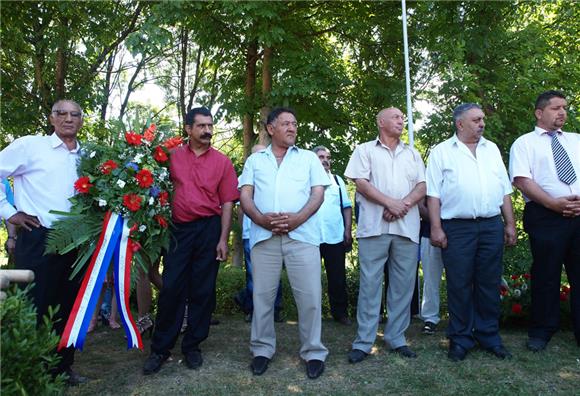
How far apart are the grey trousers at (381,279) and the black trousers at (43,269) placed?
2401 millimetres

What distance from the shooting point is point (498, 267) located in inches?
184

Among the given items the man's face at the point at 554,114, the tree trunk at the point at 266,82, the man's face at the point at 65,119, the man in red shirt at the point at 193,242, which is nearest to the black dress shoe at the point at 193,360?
the man in red shirt at the point at 193,242

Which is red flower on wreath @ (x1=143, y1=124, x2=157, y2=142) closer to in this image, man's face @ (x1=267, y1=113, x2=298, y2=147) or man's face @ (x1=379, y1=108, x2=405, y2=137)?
man's face @ (x1=267, y1=113, x2=298, y2=147)

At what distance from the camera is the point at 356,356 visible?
462 cm

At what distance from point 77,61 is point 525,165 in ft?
24.5

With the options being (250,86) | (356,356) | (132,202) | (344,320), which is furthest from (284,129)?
(250,86)

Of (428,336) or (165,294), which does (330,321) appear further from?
(165,294)

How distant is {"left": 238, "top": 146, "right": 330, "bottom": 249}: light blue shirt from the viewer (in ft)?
14.5

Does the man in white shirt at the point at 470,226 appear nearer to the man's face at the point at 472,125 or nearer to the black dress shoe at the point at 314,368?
the man's face at the point at 472,125

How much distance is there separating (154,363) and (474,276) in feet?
9.18

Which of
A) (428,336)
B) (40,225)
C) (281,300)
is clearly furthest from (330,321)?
(40,225)

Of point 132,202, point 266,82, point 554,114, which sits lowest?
point 132,202

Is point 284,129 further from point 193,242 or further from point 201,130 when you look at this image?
point 193,242

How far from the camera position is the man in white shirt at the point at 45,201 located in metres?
4.11
